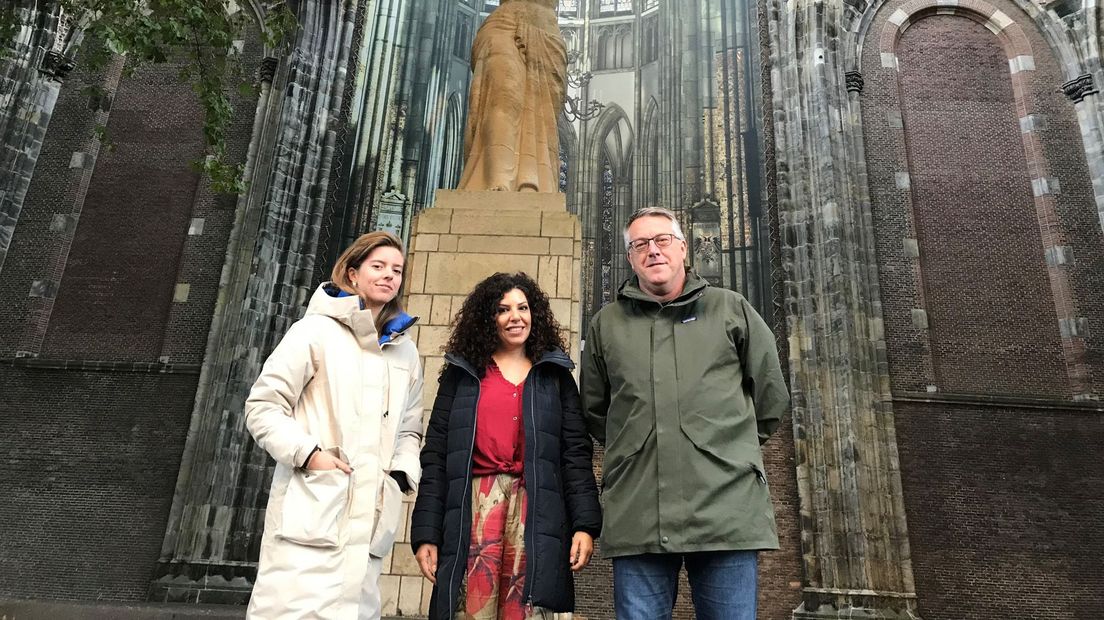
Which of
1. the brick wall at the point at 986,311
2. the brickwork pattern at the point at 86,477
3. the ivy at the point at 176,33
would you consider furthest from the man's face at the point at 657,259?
the brickwork pattern at the point at 86,477

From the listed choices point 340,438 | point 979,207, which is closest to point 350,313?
point 340,438

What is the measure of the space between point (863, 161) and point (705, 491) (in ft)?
32.7

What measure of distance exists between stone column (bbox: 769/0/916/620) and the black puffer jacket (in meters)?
7.19

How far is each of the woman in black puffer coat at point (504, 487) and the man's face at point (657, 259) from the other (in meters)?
0.39

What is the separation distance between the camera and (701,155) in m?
15.2

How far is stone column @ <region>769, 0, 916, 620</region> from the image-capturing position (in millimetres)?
8195

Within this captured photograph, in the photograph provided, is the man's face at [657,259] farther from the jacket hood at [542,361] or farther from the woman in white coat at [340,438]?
the woman in white coat at [340,438]

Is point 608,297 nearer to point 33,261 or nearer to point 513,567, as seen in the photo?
point 33,261

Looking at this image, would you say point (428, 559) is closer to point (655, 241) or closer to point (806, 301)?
point (655, 241)

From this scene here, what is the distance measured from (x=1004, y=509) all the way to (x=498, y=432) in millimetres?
9068

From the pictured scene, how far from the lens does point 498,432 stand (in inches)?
84.6

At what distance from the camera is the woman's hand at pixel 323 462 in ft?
5.88

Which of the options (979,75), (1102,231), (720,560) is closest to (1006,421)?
(1102,231)

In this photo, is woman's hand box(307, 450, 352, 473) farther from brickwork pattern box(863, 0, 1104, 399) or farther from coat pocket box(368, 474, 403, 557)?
brickwork pattern box(863, 0, 1104, 399)
